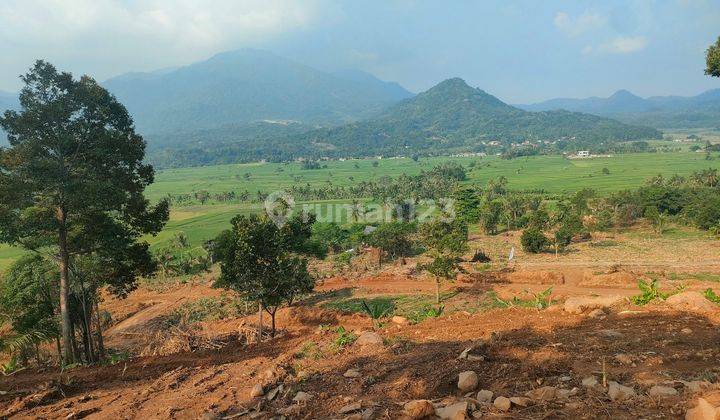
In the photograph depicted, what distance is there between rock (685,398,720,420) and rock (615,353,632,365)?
1.80 metres

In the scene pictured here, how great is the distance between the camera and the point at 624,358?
6086 mm

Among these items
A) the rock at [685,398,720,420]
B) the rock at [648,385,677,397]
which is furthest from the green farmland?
the rock at [685,398,720,420]

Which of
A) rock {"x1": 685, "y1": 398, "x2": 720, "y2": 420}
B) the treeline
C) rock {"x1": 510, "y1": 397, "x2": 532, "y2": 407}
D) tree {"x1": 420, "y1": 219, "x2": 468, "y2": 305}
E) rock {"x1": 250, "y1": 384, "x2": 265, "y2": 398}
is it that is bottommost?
the treeline

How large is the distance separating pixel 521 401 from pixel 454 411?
0.75 metres

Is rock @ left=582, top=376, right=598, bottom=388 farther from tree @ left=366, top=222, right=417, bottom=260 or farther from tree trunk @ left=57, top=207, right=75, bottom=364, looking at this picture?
tree @ left=366, top=222, right=417, bottom=260

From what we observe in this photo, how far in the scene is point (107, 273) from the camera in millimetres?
13766

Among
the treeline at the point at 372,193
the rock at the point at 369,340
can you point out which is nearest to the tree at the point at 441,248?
the rock at the point at 369,340

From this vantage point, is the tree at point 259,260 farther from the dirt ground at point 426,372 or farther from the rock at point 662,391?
the rock at point 662,391

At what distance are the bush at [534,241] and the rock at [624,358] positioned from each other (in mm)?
29189

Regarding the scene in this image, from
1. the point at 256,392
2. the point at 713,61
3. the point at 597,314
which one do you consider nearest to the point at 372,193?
the point at 713,61

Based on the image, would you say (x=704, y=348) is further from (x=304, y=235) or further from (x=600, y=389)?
(x=304, y=235)

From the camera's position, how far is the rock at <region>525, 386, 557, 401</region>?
4.97 meters

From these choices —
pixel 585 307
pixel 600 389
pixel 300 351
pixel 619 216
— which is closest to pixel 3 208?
pixel 300 351

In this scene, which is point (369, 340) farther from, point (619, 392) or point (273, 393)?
point (619, 392)
